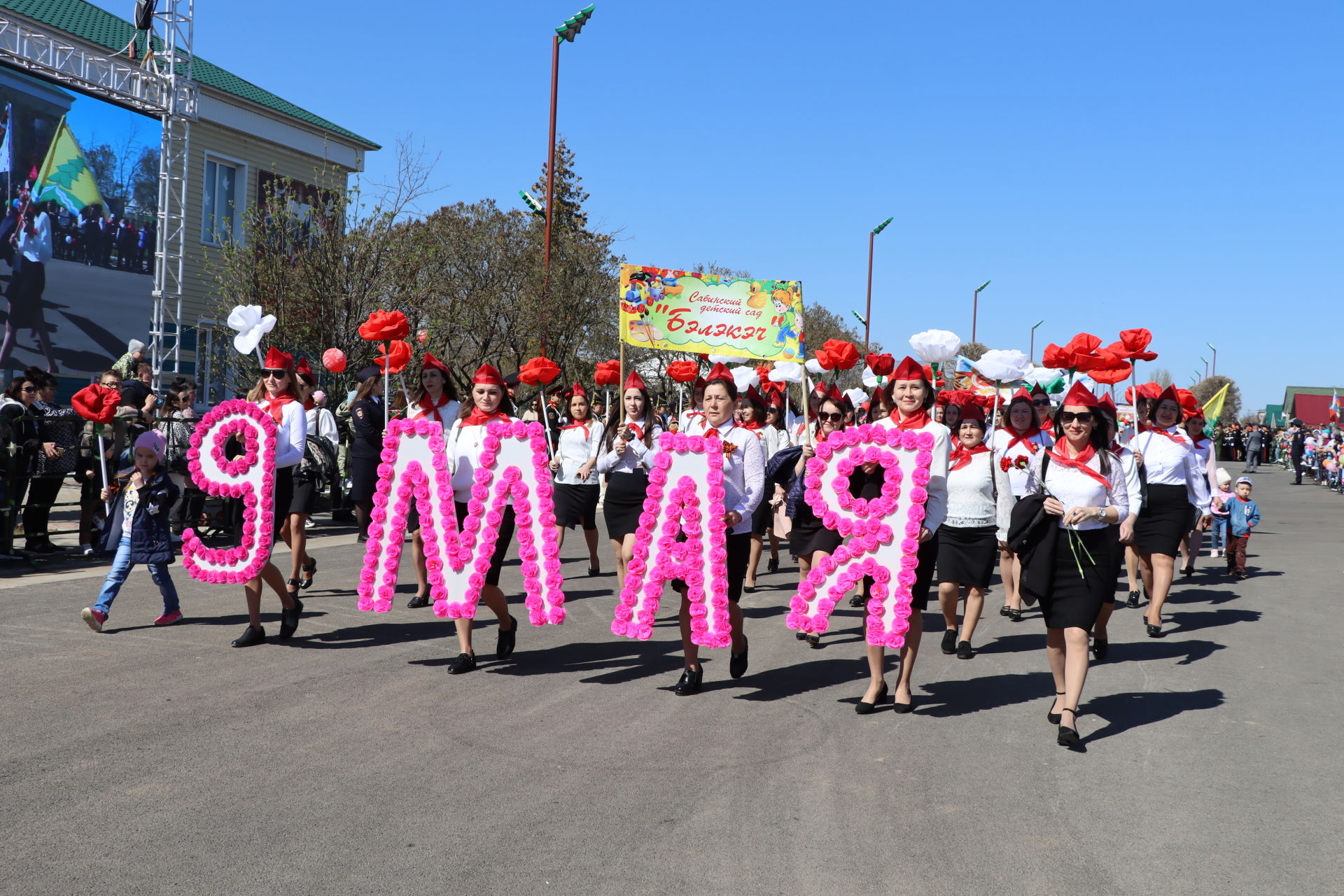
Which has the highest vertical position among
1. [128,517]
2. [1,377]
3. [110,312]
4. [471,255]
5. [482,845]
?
[471,255]

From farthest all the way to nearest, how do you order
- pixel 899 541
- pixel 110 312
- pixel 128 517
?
pixel 110 312 → pixel 128 517 → pixel 899 541

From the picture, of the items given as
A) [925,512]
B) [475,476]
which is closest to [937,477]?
[925,512]

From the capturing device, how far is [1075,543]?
19.7 feet

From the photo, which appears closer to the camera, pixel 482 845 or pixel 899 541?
pixel 482 845

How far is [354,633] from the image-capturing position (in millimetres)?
8219

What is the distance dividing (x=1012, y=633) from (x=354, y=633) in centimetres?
507

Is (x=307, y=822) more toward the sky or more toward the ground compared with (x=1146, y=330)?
more toward the ground

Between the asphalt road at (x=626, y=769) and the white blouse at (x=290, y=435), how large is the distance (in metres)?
1.28

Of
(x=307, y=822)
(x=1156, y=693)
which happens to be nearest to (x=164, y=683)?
(x=307, y=822)

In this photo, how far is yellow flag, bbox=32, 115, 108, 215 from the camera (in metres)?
20.6

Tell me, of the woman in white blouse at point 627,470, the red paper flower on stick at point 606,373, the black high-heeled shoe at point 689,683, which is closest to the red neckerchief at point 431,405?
the woman in white blouse at point 627,470

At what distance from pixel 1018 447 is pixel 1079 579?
3.25 metres

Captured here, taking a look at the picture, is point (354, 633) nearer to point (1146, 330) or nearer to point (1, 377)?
point (1146, 330)

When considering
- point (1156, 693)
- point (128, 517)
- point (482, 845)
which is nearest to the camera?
point (482, 845)
